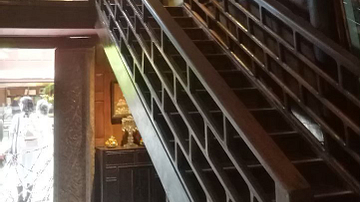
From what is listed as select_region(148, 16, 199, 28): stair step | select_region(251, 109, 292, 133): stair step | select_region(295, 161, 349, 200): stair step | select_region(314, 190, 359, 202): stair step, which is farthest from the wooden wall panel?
select_region(314, 190, 359, 202): stair step

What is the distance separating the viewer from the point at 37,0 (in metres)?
3.82

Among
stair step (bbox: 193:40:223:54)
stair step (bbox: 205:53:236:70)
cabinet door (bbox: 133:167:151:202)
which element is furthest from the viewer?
cabinet door (bbox: 133:167:151:202)

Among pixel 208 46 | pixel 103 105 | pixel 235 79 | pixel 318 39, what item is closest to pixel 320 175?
pixel 318 39

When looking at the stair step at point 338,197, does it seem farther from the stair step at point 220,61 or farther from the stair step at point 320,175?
the stair step at point 220,61

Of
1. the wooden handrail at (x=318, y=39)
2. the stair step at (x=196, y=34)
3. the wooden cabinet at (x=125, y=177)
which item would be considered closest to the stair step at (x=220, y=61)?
the stair step at (x=196, y=34)

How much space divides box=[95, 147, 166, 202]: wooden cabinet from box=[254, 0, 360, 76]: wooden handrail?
9.95 ft

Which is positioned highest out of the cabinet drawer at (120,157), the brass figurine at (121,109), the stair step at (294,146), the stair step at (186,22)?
the stair step at (186,22)

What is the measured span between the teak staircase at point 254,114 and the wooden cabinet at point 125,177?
2052mm

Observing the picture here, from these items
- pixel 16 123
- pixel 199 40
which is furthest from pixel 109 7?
pixel 16 123

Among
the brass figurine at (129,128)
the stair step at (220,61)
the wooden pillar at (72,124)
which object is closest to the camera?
the stair step at (220,61)

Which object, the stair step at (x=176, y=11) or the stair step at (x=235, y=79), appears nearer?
the stair step at (x=235, y=79)

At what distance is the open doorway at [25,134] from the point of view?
530cm

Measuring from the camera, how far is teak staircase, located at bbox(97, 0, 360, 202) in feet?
5.17

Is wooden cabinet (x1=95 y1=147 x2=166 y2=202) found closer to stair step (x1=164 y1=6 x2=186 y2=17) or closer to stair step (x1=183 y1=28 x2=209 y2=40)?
stair step (x1=164 y1=6 x2=186 y2=17)
